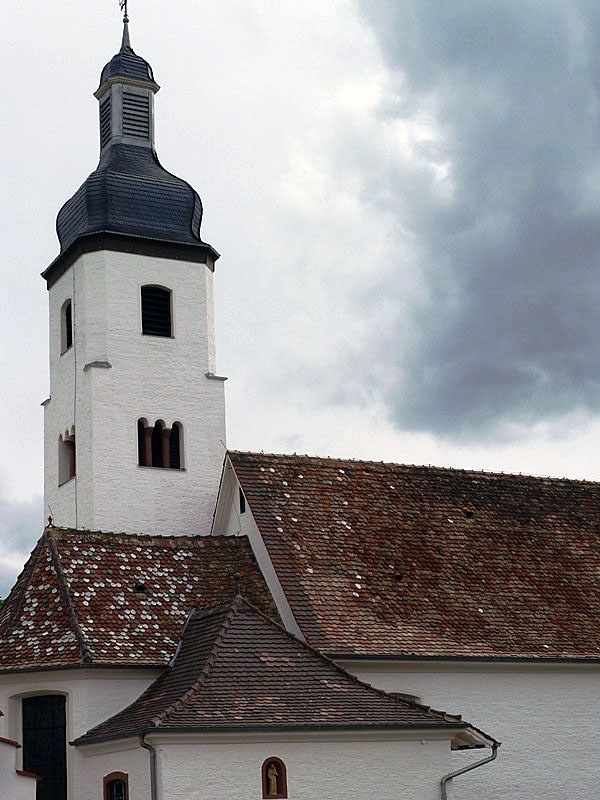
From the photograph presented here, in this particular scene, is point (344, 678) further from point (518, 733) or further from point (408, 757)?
point (518, 733)

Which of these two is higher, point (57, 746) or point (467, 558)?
point (467, 558)

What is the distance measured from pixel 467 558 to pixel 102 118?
20147mm

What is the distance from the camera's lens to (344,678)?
29.3m

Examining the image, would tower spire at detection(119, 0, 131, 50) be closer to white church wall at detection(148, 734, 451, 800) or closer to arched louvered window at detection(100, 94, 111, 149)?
arched louvered window at detection(100, 94, 111, 149)

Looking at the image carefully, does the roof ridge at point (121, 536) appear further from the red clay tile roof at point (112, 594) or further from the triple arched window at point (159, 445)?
the triple arched window at point (159, 445)

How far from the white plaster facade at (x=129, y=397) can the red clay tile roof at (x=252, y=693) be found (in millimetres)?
10735

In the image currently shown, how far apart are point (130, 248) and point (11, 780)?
1926 cm

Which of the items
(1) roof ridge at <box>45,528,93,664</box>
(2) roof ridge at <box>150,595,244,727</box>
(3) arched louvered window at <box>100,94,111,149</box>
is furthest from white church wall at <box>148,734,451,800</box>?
(3) arched louvered window at <box>100,94,111,149</box>

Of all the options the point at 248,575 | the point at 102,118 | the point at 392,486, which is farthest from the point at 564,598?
the point at 102,118

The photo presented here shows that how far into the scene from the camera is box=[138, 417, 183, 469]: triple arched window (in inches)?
1642

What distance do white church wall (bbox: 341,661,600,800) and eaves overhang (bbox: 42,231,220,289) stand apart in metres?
16.7

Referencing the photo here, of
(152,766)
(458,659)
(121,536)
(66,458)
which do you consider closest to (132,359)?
(66,458)

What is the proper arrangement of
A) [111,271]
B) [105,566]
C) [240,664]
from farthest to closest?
[111,271] → [105,566] → [240,664]

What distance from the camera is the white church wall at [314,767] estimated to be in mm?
26625
